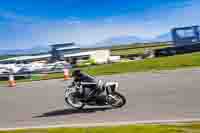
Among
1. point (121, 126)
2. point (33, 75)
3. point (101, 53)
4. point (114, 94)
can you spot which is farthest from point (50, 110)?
point (101, 53)

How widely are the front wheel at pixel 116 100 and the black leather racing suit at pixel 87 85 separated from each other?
56 cm

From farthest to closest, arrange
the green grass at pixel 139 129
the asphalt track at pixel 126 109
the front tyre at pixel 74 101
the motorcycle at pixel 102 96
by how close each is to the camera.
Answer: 1. the front tyre at pixel 74 101
2. the motorcycle at pixel 102 96
3. the asphalt track at pixel 126 109
4. the green grass at pixel 139 129

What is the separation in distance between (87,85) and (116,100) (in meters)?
1.07

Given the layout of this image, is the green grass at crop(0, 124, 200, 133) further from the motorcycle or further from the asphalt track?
the motorcycle

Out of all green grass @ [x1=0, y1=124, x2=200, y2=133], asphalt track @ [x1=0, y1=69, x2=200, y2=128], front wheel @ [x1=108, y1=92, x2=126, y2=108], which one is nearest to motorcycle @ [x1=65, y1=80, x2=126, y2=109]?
front wheel @ [x1=108, y1=92, x2=126, y2=108]

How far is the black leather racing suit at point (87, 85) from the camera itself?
1161cm

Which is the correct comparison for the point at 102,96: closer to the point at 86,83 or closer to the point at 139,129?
the point at 86,83

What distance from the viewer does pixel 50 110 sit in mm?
Answer: 12891

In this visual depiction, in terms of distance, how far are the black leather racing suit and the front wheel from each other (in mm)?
560

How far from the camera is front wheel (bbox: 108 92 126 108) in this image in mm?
11606

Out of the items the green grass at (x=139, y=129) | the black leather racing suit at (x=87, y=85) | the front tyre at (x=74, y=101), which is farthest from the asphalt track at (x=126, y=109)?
the green grass at (x=139, y=129)

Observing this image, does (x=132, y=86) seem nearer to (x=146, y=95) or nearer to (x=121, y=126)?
(x=146, y=95)

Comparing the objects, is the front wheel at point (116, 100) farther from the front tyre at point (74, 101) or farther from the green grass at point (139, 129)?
the green grass at point (139, 129)

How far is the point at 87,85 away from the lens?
11.6 meters
